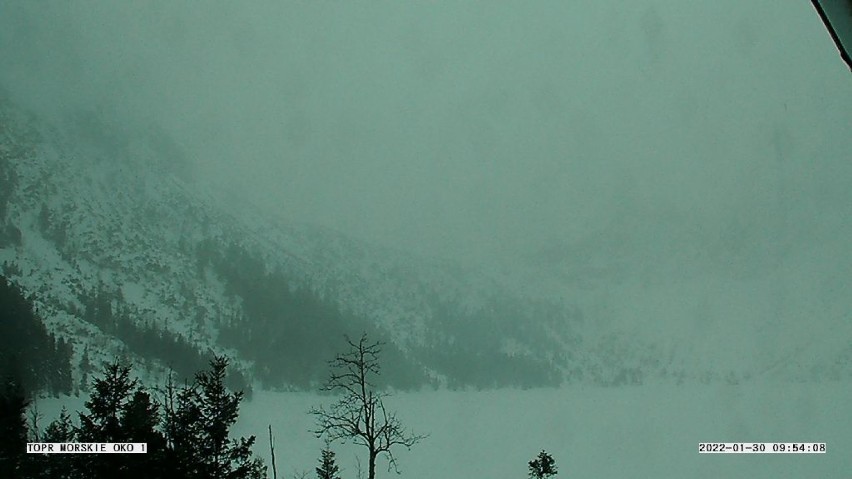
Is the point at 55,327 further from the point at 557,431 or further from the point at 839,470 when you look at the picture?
the point at 839,470

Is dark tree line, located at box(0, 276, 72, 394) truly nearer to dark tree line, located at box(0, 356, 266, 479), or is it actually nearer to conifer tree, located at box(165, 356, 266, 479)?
dark tree line, located at box(0, 356, 266, 479)

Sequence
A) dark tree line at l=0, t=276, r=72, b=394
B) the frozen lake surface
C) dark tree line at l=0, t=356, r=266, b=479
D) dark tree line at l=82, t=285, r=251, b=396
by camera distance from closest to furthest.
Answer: dark tree line at l=0, t=356, r=266, b=479 < the frozen lake surface < dark tree line at l=0, t=276, r=72, b=394 < dark tree line at l=82, t=285, r=251, b=396

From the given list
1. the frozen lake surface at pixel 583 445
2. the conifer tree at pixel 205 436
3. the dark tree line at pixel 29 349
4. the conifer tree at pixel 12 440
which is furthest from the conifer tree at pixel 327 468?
the dark tree line at pixel 29 349

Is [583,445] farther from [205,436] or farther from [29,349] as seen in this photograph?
[205,436]

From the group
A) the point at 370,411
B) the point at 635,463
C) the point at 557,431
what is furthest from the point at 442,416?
the point at 370,411

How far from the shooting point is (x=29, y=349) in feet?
386

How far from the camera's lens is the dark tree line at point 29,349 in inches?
4385

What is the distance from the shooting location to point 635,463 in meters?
109

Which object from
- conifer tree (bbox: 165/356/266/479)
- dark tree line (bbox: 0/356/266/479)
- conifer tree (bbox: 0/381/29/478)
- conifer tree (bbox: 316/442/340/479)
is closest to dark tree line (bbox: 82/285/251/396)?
conifer tree (bbox: 316/442/340/479)

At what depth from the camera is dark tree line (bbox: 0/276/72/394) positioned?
111375mm

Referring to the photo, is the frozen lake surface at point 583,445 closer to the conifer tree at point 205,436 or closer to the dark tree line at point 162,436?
the dark tree line at point 162,436

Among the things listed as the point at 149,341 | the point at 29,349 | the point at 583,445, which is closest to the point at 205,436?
the point at 29,349

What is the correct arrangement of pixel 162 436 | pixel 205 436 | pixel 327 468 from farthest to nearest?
pixel 327 468 → pixel 205 436 → pixel 162 436

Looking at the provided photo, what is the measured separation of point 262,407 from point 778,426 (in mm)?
157886
